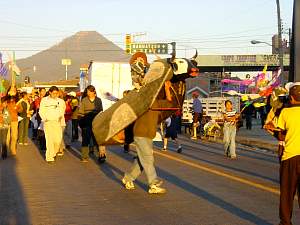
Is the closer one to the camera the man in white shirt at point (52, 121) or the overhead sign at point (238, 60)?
the man in white shirt at point (52, 121)

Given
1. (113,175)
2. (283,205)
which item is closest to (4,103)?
(113,175)

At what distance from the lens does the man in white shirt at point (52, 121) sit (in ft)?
47.3

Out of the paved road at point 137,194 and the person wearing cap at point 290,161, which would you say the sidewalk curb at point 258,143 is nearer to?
the paved road at point 137,194

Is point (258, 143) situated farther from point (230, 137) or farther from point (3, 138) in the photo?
point (3, 138)

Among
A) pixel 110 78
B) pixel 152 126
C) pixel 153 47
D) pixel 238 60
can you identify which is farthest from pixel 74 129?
pixel 238 60

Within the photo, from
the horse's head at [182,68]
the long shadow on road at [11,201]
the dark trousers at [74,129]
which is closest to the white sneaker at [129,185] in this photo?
the long shadow on road at [11,201]

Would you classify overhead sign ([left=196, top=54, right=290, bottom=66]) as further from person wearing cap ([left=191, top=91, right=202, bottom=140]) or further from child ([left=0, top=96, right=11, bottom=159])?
child ([left=0, top=96, right=11, bottom=159])

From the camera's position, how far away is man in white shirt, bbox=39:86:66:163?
1441 cm

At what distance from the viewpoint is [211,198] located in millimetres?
9203

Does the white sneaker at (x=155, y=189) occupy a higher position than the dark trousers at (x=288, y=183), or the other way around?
the dark trousers at (x=288, y=183)

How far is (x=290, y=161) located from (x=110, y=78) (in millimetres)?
21165

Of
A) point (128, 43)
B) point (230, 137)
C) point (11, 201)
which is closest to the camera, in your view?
point (11, 201)

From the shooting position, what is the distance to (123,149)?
17.8m

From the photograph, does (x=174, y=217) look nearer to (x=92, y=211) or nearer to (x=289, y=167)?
(x=92, y=211)
